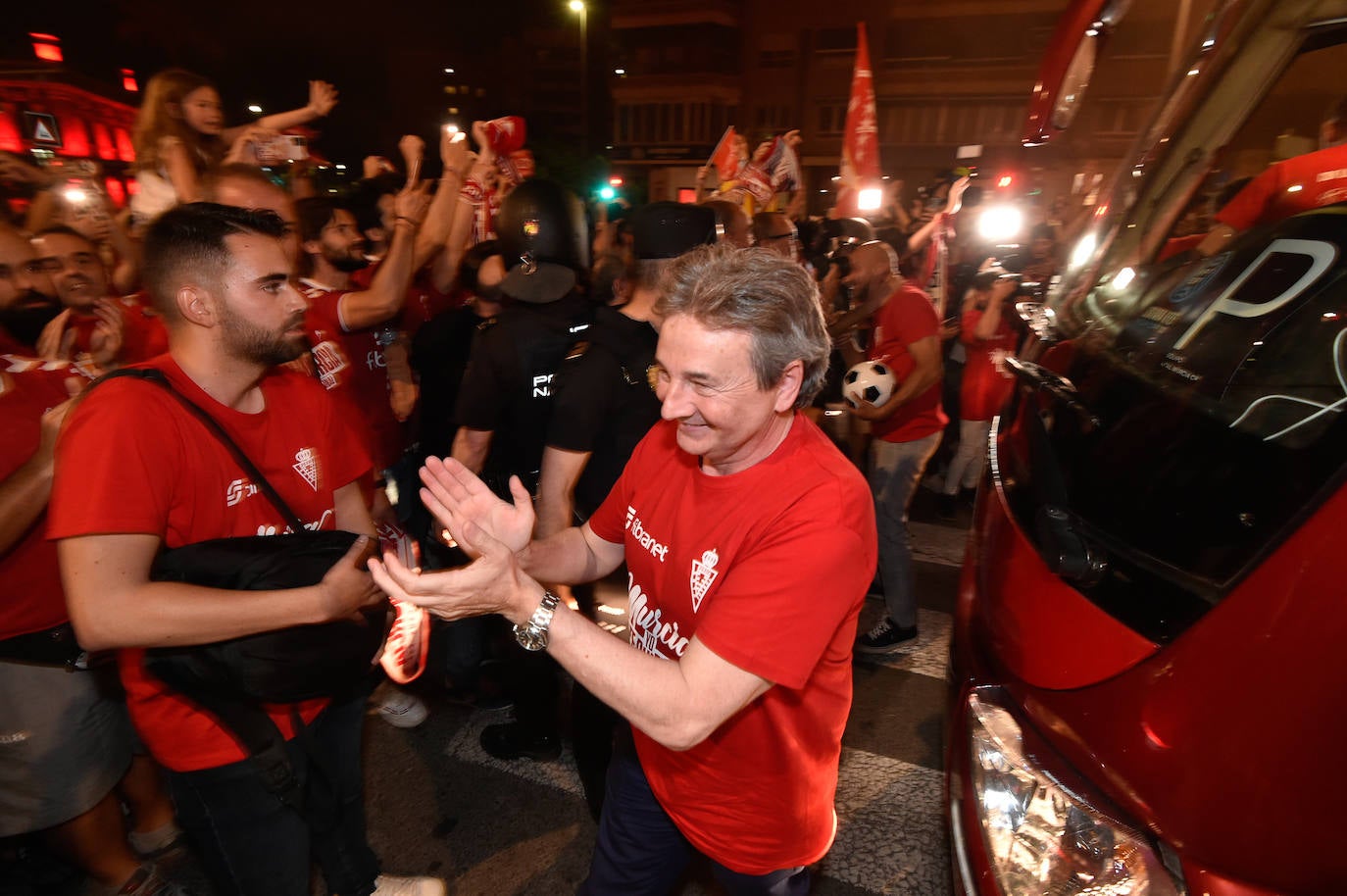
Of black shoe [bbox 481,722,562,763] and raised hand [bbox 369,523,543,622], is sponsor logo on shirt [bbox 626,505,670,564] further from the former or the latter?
black shoe [bbox 481,722,562,763]

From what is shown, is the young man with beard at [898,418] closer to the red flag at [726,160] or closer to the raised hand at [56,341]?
the raised hand at [56,341]

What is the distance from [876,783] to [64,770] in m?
3.08

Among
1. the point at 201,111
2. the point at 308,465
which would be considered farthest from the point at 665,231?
the point at 201,111

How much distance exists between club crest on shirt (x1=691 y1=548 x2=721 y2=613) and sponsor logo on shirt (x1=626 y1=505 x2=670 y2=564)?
0.11m

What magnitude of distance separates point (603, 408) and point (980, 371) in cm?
407

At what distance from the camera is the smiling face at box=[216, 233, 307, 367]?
1929mm

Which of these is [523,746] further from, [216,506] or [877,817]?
[216,506]

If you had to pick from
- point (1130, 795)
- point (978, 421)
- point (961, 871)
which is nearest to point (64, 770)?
point (961, 871)

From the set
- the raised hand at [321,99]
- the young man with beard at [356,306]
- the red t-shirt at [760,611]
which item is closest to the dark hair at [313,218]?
the young man with beard at [356,306]

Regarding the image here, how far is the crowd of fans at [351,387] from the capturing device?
1.91m

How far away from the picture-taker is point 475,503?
161 centimetres

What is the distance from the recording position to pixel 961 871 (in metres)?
1.40

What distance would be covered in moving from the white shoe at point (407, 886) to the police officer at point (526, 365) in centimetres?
78

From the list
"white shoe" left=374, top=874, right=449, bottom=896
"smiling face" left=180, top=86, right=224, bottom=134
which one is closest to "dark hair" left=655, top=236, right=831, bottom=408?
"white shoe" left=374, top=874, right=449, bottom=896
